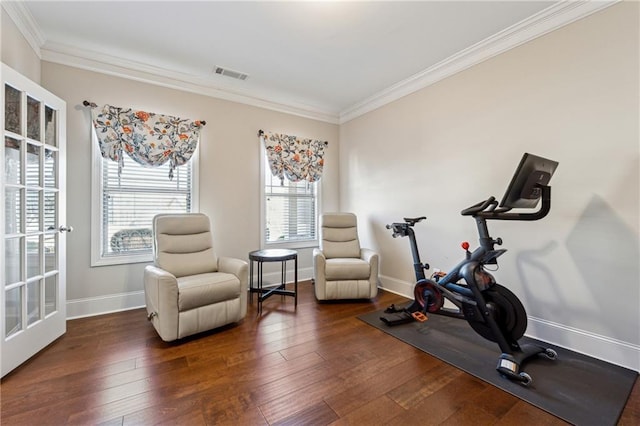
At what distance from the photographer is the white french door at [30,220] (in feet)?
6.07

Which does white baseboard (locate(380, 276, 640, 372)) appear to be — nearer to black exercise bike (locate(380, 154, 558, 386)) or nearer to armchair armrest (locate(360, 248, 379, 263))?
black exercise bike (locate(380, 154, 558, 386))

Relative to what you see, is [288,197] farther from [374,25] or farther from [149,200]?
[374,25]

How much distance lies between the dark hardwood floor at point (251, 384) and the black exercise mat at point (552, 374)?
73 millimetres

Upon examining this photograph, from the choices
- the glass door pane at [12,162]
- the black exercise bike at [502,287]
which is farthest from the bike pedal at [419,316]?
the glass door pane at [12,162]

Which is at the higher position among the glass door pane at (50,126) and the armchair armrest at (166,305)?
the glass door pane at (50,126)

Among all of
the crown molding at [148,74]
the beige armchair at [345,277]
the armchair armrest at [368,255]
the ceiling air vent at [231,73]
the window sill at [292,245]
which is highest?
the ceiling air vent at [231,73]

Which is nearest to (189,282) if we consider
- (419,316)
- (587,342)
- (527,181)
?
(419,316)

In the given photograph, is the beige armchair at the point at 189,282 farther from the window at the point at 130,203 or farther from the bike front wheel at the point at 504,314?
the bike front wheel at the point at 504,314

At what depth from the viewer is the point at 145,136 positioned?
295 cm

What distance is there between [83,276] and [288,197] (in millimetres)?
2484

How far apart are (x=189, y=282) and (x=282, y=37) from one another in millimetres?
2355

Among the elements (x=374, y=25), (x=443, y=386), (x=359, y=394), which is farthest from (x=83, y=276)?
(x=374, y=25)

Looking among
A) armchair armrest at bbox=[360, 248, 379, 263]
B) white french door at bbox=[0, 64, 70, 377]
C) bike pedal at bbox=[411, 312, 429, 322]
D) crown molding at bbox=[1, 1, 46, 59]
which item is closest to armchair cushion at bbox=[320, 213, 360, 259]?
armchair armrest at bbox=[360, 248, 379, 263]

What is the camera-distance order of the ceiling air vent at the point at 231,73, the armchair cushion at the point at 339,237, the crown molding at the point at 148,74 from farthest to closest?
1. the armchair cushion at the point at 339,237
2. the ceiling air vent at the point at 231,73
3. the crown molding at the point at 148,74
